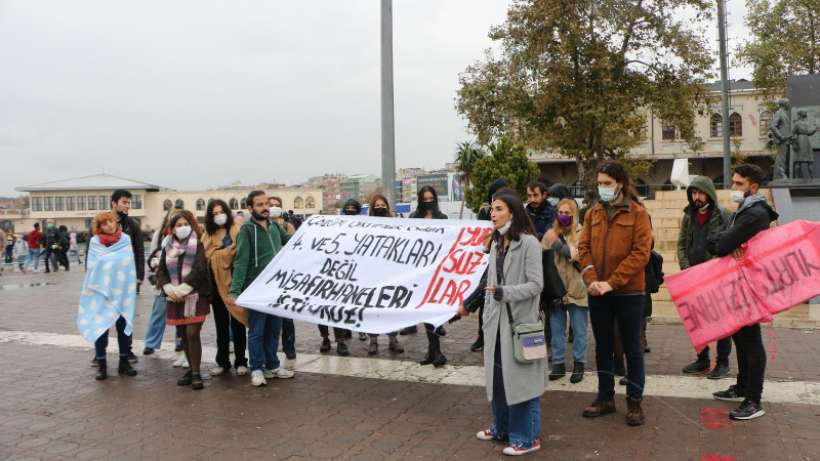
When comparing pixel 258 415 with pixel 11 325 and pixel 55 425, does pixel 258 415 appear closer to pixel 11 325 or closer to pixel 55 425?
pixel 55 425

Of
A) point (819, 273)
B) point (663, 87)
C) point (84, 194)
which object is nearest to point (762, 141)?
point (663, 87)

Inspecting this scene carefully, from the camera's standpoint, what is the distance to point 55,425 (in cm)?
557

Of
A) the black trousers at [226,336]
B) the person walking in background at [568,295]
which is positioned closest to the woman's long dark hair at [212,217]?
the black trousers at [226,336]

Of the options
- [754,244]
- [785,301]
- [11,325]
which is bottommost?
[11,325]

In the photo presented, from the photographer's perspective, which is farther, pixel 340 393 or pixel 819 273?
pixel 340 393

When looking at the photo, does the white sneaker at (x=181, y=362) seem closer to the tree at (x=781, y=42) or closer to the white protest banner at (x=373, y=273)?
the white protest banner at (x=373, y=273)

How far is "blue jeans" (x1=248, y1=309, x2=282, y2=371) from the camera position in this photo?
6.70m

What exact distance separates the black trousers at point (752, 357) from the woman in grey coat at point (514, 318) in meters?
1.87

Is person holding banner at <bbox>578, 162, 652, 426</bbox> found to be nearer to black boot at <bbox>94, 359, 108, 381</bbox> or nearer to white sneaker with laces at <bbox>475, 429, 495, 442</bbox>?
white sneaker with laces at <bbox>475, 429, 495, 442</bbox>

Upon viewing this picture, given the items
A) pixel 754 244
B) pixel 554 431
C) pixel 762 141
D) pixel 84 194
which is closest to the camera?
pixel 554 431

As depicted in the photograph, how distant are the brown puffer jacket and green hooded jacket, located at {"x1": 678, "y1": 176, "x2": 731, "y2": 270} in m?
1.18

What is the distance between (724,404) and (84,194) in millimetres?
134140

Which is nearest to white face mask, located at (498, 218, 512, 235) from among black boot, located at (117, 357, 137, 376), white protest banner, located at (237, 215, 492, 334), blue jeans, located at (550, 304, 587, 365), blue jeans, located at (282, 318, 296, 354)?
white protest banner, located at (237, 215, 492, 334)

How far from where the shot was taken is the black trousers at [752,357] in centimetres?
518
